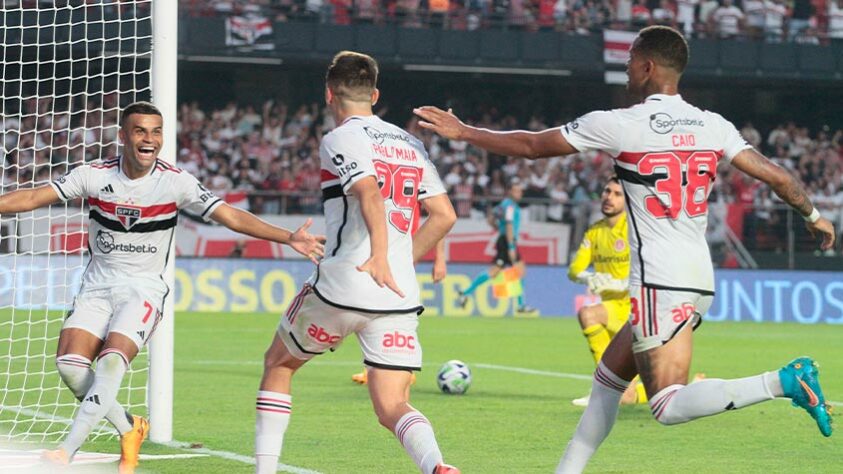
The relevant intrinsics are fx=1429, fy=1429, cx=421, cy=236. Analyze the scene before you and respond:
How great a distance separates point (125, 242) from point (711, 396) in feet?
10.9

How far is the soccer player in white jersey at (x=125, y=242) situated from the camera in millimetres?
7488

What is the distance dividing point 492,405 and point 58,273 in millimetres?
11081

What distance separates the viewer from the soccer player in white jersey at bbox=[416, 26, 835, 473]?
6117 millimetres

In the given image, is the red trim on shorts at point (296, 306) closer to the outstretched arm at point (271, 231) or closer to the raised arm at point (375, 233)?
the outstretched arm at point (271, 231)

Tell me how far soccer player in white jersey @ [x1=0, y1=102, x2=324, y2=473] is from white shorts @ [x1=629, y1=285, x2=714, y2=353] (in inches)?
91.3

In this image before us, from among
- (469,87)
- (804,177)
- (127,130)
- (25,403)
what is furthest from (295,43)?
(127,130)

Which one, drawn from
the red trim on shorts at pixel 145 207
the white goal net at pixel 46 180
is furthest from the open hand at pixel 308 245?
the white goal net at pixel 46 180

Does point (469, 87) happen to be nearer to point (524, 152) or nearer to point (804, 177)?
point (804, 177)

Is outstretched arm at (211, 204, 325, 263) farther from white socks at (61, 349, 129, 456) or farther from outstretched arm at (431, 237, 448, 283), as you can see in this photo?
white socks at (61, 349, 129, 456)

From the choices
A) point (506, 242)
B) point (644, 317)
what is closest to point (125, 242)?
point (644, 317)

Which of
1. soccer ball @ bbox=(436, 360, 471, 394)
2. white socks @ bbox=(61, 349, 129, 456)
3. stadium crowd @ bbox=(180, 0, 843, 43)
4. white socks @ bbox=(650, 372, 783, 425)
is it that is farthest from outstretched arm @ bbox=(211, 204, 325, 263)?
stadium crowd @ bbox=(180, 0, 843, 43)

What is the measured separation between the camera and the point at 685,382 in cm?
606

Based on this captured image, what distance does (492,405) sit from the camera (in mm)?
11516

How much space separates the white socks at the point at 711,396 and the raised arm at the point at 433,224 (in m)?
1.22
